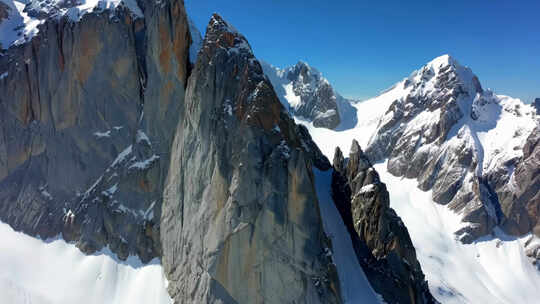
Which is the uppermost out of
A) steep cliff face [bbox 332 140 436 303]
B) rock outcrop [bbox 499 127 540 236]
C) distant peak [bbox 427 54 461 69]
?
distant peak [bbox 427 54 461 69]

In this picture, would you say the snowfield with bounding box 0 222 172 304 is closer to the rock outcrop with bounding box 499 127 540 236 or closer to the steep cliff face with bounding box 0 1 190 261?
the steep cliff face with bounding box 0 1 190 261

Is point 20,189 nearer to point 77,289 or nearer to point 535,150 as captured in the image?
point 77,289

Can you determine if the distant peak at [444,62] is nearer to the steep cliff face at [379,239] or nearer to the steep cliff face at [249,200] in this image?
the steep cliff face at [379,239]

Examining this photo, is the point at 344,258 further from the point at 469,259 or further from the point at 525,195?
the point at 525,195

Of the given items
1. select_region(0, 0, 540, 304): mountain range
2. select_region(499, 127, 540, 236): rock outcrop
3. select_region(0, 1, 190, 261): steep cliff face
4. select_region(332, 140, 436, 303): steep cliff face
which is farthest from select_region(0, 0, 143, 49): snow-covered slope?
select_region(499, 127, 540, 236): rock outcrop

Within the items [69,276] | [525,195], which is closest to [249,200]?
[69,276]

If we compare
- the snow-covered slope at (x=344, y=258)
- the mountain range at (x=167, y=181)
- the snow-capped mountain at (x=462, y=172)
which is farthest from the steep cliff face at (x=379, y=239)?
the snow-capped mountain at (x=462, y=172)

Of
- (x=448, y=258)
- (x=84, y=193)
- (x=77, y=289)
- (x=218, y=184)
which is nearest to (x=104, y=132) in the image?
(x=84, y=193)
